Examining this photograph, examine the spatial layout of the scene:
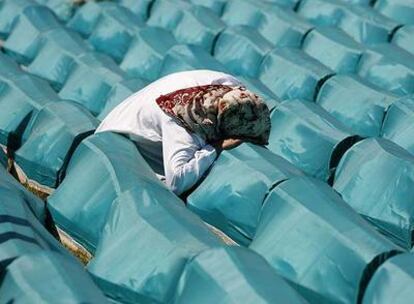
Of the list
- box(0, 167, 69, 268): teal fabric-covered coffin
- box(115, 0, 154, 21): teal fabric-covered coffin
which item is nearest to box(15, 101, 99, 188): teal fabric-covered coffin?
box(0, 167, 69, 268): teal fabric-covered coffin

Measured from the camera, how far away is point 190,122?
2.99 metres

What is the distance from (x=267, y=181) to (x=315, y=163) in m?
0.52

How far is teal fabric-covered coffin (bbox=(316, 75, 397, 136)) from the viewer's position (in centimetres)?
377

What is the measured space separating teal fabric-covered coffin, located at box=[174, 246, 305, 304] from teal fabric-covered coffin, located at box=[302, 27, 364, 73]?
236 centimetres

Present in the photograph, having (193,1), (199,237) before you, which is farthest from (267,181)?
→ (193,1)

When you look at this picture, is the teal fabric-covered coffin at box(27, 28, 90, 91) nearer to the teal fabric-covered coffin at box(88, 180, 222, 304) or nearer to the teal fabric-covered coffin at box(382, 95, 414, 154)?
the teal fabric-covered coffin at box(382, 95, 414, 154)

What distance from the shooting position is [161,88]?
3148mm

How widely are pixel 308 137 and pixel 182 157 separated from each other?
642 millimetres

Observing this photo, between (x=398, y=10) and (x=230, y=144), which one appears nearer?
(x=230, y=144)

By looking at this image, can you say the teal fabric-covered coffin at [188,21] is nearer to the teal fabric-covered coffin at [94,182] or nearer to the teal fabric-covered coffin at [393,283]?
the teal fabric-covered coffin at [94,182]

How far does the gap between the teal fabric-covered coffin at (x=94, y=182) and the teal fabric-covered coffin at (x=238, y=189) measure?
0.19 metres

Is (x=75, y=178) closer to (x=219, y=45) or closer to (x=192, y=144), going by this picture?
(x=192, y=144)

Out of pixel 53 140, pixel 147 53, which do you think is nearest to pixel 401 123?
pixel 53 140

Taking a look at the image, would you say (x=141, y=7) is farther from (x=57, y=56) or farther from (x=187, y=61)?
(x=187, y=61)
